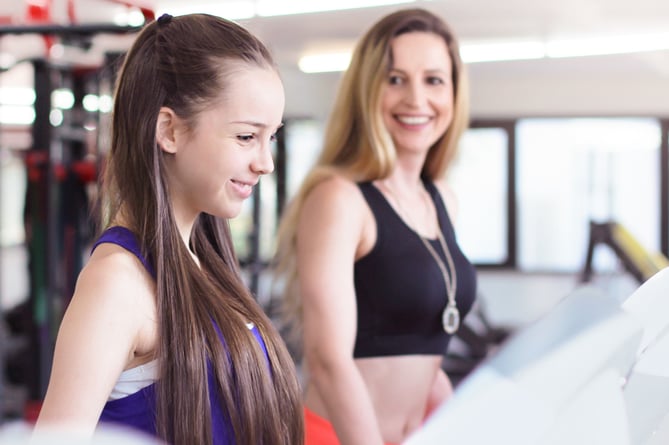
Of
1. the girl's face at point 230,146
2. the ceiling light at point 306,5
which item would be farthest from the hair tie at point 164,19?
the ceiling light at point 306,5

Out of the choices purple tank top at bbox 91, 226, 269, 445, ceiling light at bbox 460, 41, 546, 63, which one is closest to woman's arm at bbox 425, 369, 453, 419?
purple tank top at bbox 91, 226, 269, 445

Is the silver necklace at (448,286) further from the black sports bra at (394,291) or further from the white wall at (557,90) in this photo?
the white wall at (557,90)

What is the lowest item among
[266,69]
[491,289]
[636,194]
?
[491,289]

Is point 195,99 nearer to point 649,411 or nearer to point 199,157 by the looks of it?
point 199,157

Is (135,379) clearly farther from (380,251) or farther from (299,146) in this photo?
(299,146)

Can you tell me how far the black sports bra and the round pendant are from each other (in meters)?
0.01

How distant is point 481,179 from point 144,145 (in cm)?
756

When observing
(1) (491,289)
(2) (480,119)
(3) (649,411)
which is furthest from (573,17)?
(3) (649,411)

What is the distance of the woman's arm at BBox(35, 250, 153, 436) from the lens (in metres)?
0.77

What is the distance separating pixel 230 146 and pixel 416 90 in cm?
71

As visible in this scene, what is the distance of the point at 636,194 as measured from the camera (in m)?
7.99

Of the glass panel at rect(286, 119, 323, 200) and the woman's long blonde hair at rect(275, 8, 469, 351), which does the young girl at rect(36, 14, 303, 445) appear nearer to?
the woman's long blonde hair at rect(275, 8, 469, 351)

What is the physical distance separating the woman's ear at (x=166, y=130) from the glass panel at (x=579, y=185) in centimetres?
741

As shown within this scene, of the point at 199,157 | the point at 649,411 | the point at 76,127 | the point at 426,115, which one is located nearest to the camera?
the point at 649,411
